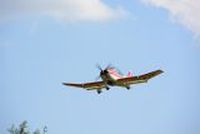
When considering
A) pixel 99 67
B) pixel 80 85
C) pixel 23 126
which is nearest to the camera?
pixel 99 67

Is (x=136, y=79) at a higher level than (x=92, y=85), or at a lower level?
lower

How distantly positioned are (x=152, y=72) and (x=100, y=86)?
8.46m

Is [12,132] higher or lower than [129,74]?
lower

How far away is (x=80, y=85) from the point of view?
8956 centimetres

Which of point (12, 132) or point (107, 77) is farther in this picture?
point (12, 132)

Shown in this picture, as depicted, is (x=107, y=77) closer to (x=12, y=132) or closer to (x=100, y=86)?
(x=100, y=86)

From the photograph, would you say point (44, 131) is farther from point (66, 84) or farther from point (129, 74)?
point (129, 74)

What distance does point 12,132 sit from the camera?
3922 inches

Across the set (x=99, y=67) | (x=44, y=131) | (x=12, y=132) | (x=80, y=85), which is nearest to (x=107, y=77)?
(x=99, y=67)

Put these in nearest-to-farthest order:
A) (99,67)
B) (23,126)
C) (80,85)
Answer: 1. (99,67)
2. (80,85)
3. (23,126)

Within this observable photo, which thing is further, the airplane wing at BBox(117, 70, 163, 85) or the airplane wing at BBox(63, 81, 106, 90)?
the airplane wing at BBox(63, 81, 106, 90)

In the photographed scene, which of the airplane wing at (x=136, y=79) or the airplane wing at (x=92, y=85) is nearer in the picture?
the airplane wing at (x=136, y=79)

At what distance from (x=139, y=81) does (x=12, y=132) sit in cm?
2737

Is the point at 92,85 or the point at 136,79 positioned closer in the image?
the point at 136,79
